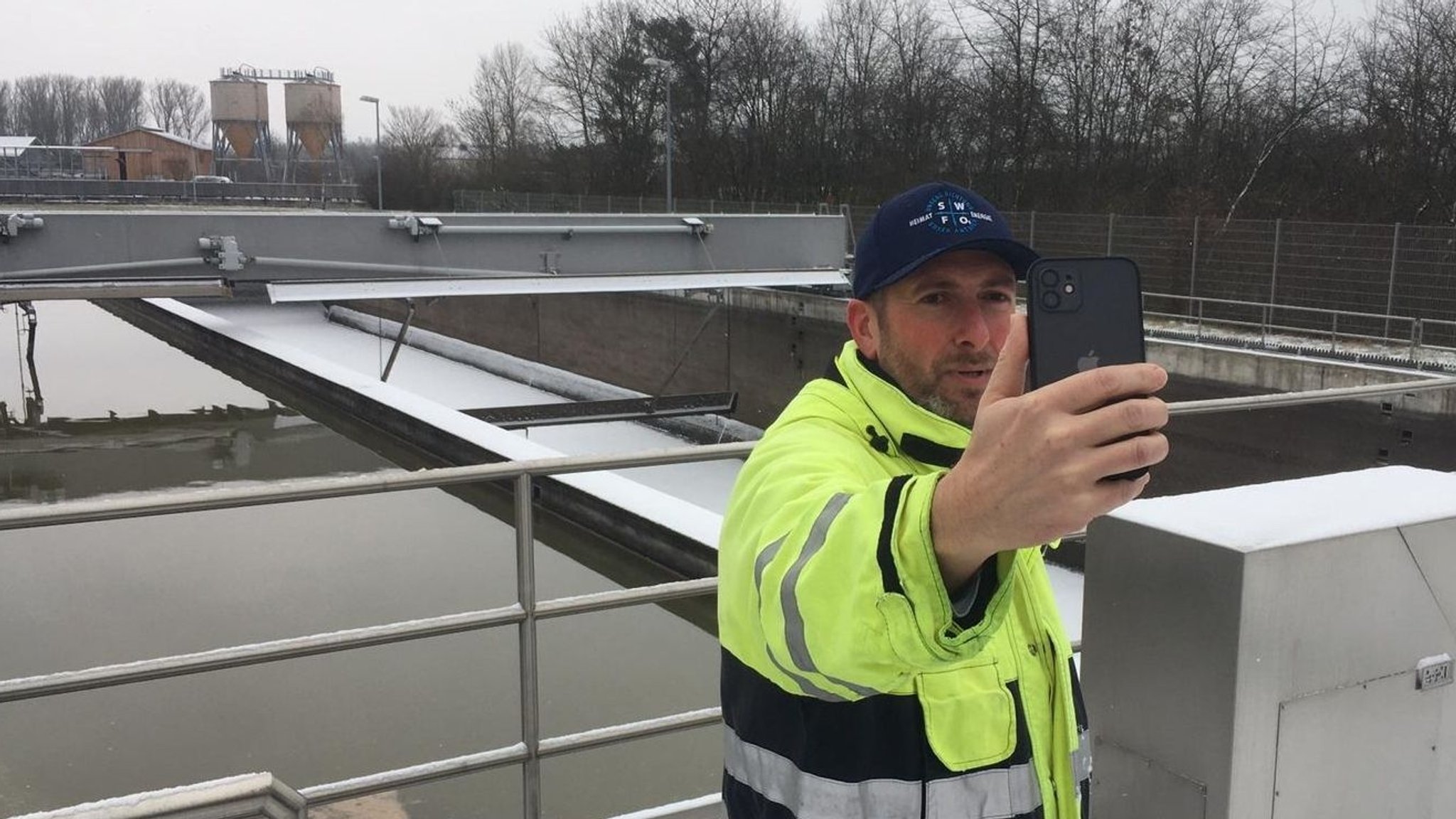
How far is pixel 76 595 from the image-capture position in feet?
25.9

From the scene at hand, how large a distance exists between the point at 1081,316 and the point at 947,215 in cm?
43

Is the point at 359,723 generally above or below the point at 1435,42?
below

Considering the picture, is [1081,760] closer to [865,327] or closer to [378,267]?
[865,327]

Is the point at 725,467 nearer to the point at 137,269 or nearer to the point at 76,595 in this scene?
the point at 137,269

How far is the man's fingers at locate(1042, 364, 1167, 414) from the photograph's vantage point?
0.99 meters

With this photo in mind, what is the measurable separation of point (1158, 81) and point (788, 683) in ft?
110

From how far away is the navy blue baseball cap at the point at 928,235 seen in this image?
1.49m

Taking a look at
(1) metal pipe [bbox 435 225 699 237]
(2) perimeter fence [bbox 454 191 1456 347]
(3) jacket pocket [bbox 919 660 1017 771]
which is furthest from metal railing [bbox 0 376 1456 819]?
(1) metal pipe [bbox 435 225 699 237]

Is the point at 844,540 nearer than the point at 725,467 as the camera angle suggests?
Yes

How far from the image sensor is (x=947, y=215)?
1.51 m

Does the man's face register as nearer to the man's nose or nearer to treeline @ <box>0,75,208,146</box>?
the man's nose

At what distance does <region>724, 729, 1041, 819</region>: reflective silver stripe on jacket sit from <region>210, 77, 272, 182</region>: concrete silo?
9560 cm

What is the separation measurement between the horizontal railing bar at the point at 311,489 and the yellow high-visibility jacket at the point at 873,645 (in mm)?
1049

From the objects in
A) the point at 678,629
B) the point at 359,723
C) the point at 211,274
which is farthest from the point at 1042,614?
the point at 211,274
